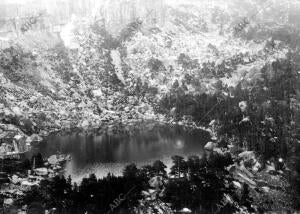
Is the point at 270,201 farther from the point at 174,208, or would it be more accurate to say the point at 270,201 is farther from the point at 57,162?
the point at 57,162

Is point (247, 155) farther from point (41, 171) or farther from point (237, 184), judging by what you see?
point (41, 171)

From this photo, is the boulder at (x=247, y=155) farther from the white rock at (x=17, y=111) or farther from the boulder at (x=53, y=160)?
the white rock at (x=17, y=111)

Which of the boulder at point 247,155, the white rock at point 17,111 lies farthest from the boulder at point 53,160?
the boulder at point 247,155

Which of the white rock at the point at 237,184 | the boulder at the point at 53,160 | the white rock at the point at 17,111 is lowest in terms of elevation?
the white rock at the point at 237,184

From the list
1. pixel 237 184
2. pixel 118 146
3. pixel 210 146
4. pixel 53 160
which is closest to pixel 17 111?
pixel 118 146

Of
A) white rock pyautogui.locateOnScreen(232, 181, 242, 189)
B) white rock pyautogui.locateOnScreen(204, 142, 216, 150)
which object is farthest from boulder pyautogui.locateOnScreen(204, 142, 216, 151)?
white rock pyautogui.locateOnScreen(232, 181, 242, 189)

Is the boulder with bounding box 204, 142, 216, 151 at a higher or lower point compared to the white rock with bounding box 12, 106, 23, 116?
lower

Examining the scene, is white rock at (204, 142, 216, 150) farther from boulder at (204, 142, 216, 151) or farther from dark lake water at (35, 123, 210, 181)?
dark lake water at (35, 123, 210, 181)

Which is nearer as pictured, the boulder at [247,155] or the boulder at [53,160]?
the boulder at [53,160]
